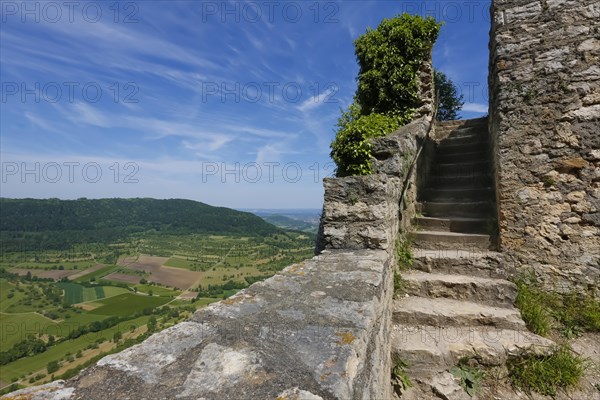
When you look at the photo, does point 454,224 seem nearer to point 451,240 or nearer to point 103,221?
point 451,240

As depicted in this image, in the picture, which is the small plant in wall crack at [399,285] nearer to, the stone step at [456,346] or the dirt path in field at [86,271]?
the stone step at [456,346]

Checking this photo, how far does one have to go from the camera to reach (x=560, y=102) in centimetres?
347

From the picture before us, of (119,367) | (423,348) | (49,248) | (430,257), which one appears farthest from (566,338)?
(49,248)

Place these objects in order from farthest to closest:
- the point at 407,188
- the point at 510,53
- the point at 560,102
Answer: the point at 407,188 → the point at 510,53 → the point at 560,102

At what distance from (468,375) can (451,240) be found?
1879mm

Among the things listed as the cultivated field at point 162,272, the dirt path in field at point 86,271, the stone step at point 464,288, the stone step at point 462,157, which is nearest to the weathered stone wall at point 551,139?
the stone step at point 464,288

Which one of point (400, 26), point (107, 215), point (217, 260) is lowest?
point (217, 260)

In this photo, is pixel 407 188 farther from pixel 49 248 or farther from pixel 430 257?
pixel 49 248

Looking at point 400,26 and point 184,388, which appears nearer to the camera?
point 184,388

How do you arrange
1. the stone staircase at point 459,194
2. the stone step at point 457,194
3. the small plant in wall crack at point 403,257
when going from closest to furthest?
the small plant in wall crack at point 403,257, the stone staircase at point 459,194, the stone step at point 457,194

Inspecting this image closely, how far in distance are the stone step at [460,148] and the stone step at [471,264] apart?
268 centimetres

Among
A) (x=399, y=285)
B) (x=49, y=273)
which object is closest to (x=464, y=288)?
(x=399, y=285)

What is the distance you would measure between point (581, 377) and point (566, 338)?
23.2 inches

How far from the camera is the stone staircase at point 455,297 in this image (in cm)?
248
